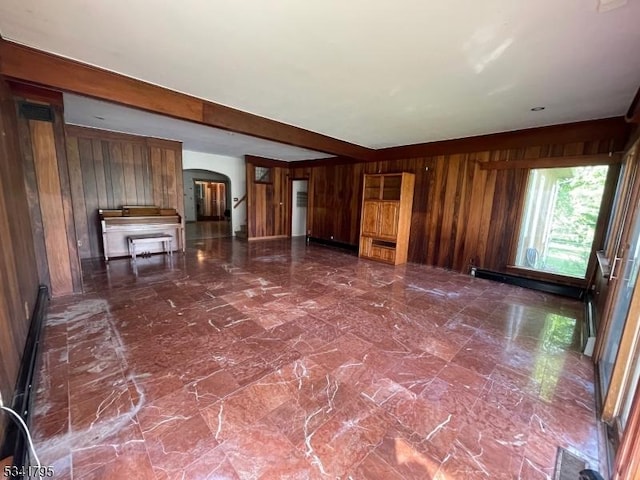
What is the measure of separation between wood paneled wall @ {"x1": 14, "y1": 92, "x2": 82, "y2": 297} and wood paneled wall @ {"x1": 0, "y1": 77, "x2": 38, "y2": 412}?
9.6 inches

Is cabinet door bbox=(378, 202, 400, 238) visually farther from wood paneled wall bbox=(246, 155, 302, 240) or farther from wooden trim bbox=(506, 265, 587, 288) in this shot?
wood paneled wall bbox=(246, 155, 302, 240)

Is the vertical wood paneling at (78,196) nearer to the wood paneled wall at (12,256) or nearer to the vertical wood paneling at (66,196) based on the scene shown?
the vertical wood paneling at (66,196)

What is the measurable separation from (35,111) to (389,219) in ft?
19.2

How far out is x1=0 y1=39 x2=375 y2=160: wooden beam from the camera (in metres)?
2.32

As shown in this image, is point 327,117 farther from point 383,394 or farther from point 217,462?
point 217,462

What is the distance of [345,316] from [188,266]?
3.52 meters

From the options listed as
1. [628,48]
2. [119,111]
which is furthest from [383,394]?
[119,111]

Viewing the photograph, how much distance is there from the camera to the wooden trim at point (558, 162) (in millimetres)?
3727

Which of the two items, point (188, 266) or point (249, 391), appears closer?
point (249, 391)

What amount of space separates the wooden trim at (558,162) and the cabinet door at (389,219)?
182 centimetres

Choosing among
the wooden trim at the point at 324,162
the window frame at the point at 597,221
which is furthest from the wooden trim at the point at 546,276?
the wooden trim at the point at 324,162

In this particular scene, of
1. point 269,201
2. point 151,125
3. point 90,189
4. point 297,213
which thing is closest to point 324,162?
point 269,201

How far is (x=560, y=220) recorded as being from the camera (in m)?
4.69

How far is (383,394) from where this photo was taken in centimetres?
196
